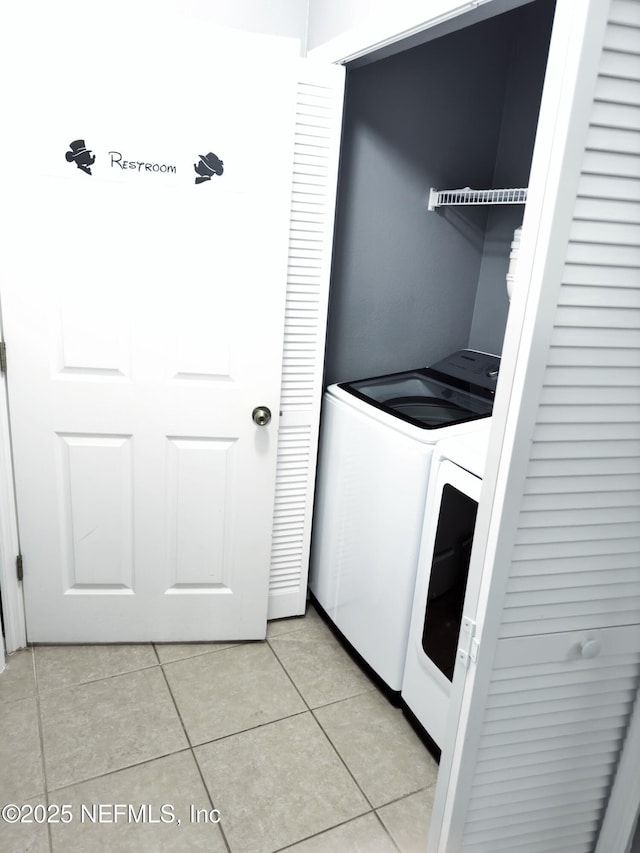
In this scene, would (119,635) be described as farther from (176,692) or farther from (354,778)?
(354,778)

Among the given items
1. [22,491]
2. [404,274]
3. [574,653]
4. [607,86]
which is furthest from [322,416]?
[607,86]

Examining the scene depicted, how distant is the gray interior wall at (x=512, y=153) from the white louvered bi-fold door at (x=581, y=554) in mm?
1477

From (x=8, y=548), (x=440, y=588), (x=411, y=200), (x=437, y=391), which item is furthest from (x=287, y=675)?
(x=411, y=200)

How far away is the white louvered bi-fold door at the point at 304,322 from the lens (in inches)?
79.3

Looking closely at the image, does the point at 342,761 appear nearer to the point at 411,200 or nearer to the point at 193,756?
the point at 193,756

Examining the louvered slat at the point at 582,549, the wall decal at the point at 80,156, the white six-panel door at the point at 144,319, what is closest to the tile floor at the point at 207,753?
the white six-panel door at the point at 144,319

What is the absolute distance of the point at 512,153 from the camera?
2432 millimetres

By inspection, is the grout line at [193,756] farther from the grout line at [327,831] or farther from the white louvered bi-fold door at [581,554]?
the white louvered bi-fold door at [581,554]

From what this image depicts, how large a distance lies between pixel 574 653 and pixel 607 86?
0.95m

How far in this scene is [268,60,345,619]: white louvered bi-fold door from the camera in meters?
2.01

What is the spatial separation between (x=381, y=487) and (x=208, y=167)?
1131 millimetres

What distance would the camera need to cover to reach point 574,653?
1.17 metres

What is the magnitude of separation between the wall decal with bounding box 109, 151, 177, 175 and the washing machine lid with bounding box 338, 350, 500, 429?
96cm

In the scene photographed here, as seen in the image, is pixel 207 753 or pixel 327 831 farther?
pixel 207 753
